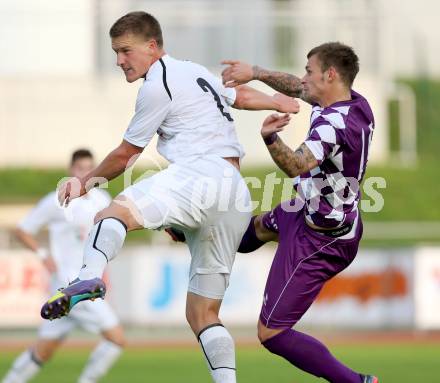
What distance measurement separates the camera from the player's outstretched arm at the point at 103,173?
745 centimetres

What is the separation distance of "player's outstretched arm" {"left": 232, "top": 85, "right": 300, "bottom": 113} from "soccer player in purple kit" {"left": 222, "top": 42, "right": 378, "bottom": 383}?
123 mm

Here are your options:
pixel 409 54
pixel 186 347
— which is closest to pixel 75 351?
pixel 186 347

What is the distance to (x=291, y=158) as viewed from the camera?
7227 mm

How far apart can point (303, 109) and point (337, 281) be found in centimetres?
684

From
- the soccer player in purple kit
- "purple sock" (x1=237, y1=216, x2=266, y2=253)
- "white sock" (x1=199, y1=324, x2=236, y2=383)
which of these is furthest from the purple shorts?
"white sock" (x1=199, y1=324, x2=236, y2=383)

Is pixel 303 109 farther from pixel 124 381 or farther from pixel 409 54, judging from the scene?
pixel 124 381

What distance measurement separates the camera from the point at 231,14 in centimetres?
2506

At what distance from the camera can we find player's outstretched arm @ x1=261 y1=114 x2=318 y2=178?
7.08 m

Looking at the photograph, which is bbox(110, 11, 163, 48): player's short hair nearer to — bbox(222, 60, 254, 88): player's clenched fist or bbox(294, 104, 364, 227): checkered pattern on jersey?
bbox(222, 60, 254, 88): player's clenched fist

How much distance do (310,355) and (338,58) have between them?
2.08 meters

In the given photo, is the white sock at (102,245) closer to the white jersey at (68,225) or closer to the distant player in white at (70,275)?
the distant player in white at (70,275)

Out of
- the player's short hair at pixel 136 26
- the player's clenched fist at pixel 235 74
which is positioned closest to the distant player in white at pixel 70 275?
the player's clenched fist at pixel 235 74

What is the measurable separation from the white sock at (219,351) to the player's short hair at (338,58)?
1920mm

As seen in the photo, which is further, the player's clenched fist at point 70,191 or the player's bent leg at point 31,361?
the player's bent leg at point 31,361
